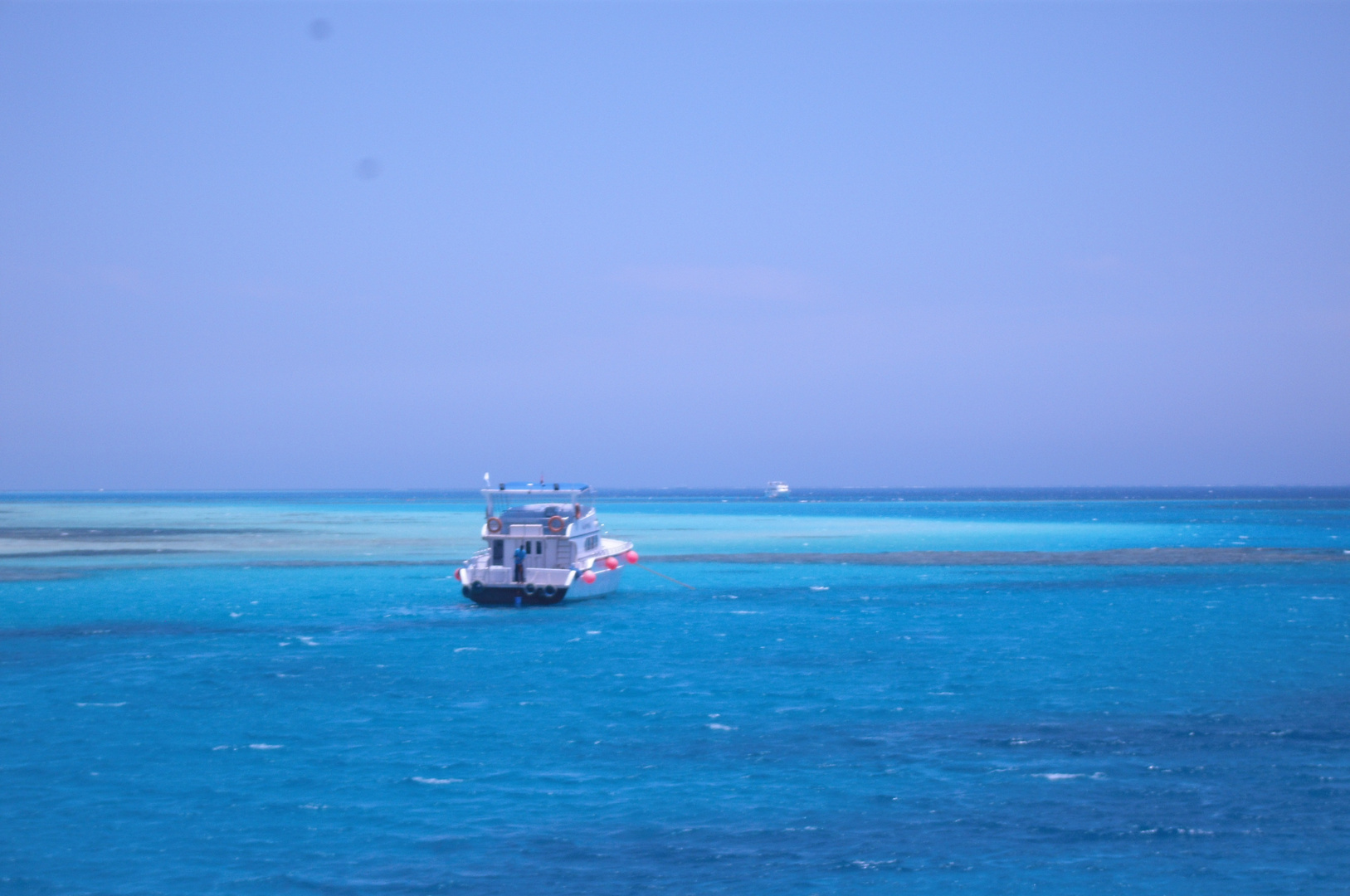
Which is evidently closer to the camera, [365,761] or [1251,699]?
[365,761]

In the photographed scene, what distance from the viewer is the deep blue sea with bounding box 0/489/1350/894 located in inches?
645

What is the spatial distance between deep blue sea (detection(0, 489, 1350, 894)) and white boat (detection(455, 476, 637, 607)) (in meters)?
1.39

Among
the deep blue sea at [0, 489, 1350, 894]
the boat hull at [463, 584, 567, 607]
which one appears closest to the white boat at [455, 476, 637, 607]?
the boat hull at [463, 584, 567, 607]

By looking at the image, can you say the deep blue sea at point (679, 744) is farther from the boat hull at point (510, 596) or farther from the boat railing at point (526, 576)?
the boat railing at point (526, 576)

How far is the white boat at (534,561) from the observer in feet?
159

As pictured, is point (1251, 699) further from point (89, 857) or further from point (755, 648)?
point (89, 857)

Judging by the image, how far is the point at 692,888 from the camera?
1531 centimetres

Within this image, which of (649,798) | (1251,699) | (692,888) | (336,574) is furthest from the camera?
(336,574)

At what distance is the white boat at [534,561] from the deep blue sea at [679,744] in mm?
1386

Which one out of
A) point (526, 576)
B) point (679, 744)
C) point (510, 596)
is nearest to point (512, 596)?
point (510, 596)

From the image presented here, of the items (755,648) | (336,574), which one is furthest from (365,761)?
(336,574)

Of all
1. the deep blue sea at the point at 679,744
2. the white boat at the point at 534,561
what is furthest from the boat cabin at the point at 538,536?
the deep blue sea at the point at 679,744

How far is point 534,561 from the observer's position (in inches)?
1955

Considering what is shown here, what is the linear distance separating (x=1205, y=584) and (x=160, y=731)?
5084 cm
